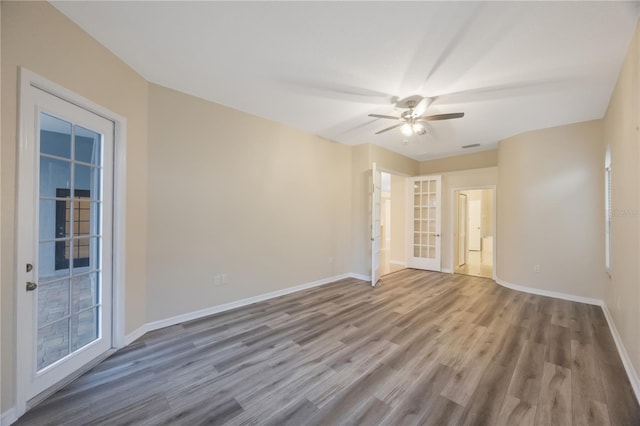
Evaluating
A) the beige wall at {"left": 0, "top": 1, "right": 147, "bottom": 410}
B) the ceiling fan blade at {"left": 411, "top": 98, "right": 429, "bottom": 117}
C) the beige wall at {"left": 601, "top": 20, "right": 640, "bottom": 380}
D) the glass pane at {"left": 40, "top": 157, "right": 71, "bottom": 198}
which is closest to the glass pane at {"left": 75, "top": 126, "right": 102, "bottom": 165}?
the glass pane at {"left": 40, "top": 157, "right": 71, "bottom": 198}

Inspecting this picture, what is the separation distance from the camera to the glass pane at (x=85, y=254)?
2.19m

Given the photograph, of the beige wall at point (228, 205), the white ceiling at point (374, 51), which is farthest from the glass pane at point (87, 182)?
the white ceiling at point (374, 51)

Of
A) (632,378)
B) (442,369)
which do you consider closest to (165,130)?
(442,369)

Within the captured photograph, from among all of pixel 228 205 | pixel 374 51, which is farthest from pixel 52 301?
pixel 374 51

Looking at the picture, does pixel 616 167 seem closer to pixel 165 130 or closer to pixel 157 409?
pixel 157 409

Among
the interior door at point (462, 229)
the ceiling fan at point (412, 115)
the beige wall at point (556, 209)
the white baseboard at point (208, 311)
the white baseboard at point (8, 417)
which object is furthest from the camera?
the interior door at point (462, 229)

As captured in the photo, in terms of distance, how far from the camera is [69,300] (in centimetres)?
214

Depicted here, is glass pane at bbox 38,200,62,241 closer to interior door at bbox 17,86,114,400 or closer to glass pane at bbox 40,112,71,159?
interior door at bbox 17,86,114,400

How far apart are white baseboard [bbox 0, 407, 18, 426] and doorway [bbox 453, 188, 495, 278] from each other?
6.95m

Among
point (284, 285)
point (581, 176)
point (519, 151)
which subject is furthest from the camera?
point (519, 151)

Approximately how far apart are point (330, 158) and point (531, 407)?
14.2 ft

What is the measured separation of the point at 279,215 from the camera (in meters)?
4.19

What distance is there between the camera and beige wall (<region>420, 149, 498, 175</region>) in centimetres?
568

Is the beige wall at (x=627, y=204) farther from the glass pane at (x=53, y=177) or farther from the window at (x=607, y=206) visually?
the glass pane at (x=53, y=177)
